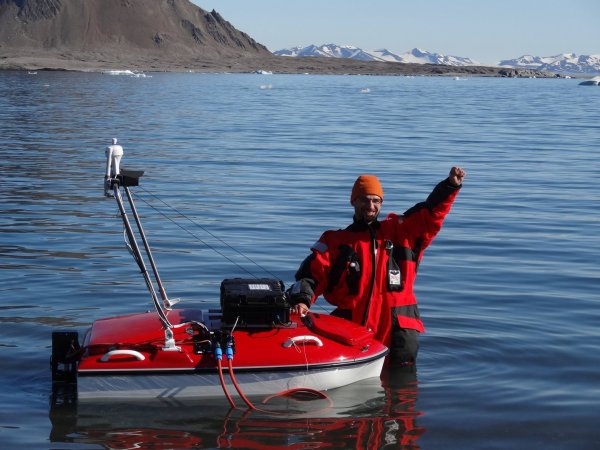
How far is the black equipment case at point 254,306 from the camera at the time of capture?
639 cm

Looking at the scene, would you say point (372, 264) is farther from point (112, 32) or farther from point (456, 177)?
point (112, 32)

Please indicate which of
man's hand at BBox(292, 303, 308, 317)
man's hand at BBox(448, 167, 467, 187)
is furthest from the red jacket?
man's hand at BBox(448, 167, 467, 187)

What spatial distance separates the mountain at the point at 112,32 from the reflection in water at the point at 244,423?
473 ft

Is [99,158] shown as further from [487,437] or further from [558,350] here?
[487,437]

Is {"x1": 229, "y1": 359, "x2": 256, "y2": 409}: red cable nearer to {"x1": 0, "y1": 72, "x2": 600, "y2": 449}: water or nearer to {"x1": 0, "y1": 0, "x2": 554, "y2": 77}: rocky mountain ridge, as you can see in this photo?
{"x1": 0, "y1": 72, "x2": 600, "y2": 449}: water

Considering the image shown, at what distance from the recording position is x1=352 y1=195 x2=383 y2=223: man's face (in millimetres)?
6859

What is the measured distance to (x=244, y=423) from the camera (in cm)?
636

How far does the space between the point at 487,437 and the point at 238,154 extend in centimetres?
1680

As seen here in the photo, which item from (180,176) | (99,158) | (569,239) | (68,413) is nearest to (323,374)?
(68,413)

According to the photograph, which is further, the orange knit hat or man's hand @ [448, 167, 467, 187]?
the orange knit hat

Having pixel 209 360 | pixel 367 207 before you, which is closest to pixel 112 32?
pixel 367 207

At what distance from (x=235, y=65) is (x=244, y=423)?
531 ft

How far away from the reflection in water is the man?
0.48m

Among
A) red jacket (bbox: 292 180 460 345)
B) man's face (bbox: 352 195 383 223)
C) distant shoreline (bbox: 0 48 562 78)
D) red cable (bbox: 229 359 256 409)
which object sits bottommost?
red cable (bbox: 229 359 256 409)
